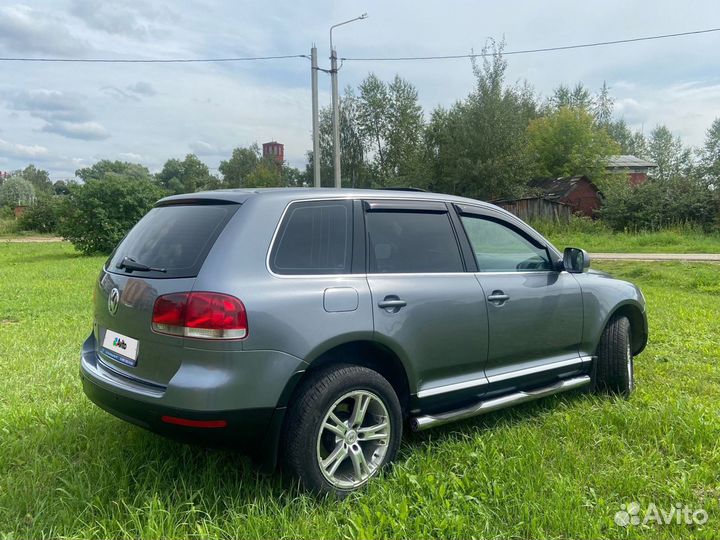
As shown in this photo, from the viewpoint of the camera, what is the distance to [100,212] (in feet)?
67.6

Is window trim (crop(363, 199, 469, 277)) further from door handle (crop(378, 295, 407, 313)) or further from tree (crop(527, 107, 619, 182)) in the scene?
tree (crop(527, 107, 619, 182))

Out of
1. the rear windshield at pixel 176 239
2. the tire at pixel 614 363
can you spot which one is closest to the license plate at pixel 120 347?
the rear windshield at pixel 176 239

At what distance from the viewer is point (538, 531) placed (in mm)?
2551

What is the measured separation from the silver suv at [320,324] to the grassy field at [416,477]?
25 cm

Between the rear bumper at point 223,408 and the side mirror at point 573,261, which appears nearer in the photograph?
the rear bumper at point 223,408

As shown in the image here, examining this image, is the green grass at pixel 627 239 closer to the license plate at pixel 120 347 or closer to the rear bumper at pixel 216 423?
the rear bumper at pixel 216 423

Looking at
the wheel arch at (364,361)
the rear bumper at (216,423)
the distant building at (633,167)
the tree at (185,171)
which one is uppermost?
the tree at (185,171)

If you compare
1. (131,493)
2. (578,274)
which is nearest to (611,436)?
(578,274)

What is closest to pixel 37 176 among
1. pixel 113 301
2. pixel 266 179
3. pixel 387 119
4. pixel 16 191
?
pixel 16 191

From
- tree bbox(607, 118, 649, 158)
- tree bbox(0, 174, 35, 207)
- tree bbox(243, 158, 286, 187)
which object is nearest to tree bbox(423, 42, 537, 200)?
tree bbox(243, 158, 286, 187)

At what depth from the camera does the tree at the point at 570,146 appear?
39500mm

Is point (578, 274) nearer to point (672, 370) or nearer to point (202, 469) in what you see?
point (672, 370)

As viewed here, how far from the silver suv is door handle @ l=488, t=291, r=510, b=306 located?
1 cm

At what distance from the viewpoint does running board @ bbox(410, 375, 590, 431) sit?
10.4 feet
